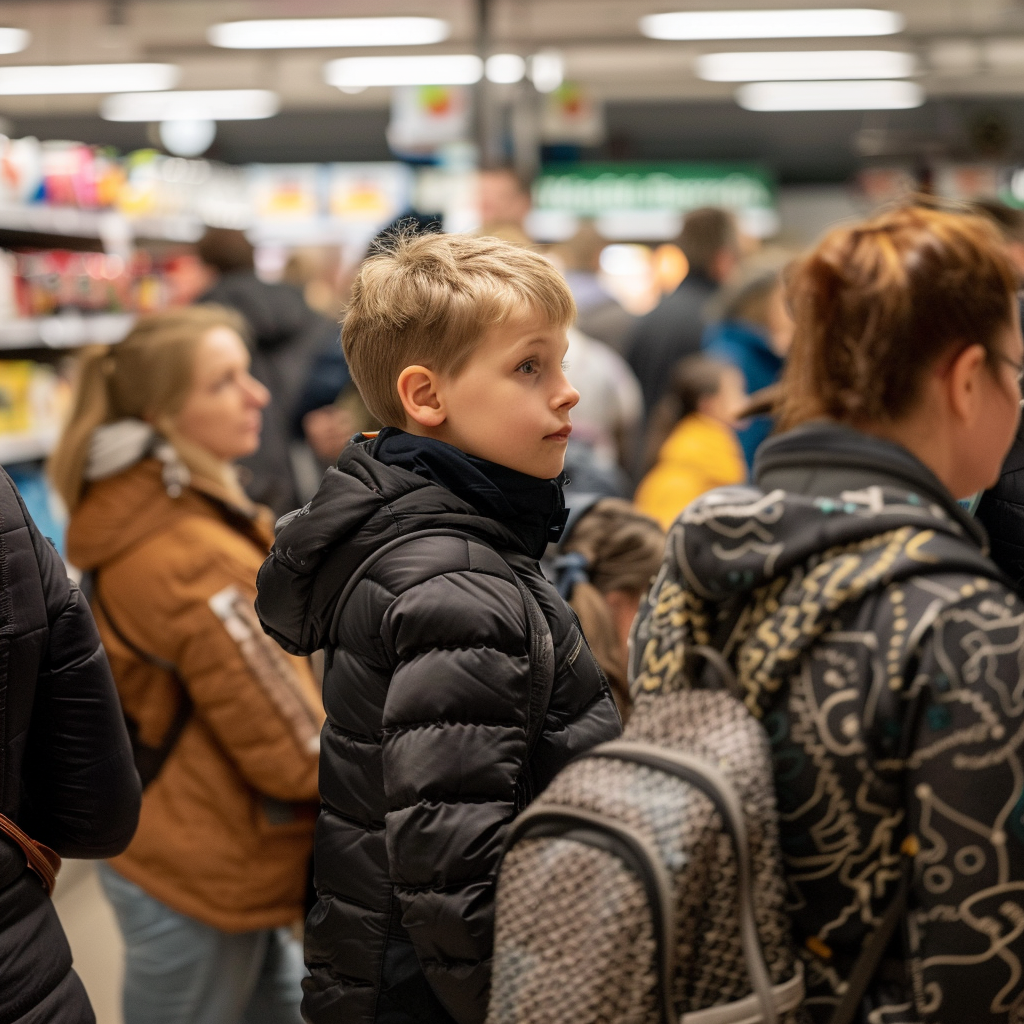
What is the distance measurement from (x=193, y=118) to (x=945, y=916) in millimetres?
13653

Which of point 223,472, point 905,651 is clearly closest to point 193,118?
Result: point 223,472

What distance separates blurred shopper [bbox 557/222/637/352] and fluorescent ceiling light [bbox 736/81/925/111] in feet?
21.7

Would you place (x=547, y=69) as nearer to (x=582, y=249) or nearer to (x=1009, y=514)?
(x=582, y=249)

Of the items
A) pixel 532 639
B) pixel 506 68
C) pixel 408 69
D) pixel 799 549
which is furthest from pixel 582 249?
pixel 408 69

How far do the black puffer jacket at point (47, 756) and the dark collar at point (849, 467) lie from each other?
932 millimetres

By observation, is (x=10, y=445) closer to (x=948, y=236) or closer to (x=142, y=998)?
(x=142, y=998)

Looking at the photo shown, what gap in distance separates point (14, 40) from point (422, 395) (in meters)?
10.7

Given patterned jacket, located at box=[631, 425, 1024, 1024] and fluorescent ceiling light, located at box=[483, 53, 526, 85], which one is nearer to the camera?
patterned jacket, located at box=[631, 425, 1024, 1024]

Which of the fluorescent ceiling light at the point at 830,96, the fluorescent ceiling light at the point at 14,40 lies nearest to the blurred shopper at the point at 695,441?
the fluorescent ceiling light at the point at 14,40

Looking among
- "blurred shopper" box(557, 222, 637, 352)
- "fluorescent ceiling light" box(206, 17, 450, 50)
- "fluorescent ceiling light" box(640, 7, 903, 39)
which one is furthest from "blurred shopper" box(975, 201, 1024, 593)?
"fluorescent ceiling light" box(206, 17, 450, 50)

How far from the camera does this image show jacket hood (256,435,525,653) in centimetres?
136

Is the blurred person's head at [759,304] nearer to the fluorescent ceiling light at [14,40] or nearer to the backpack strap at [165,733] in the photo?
the backpack strap at [165,733]

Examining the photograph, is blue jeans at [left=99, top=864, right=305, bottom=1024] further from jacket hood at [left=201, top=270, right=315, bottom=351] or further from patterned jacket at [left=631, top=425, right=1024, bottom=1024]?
jacket hood at [left=201, top=270, right=315, bottom=351]

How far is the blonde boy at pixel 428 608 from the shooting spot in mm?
1248
